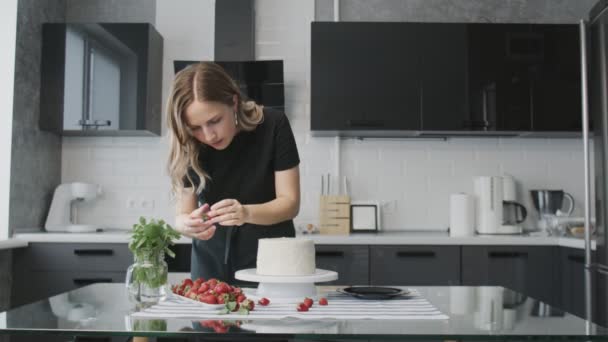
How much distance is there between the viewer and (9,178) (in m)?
3.59

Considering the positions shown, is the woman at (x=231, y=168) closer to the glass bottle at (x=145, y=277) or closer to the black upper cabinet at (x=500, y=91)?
the glass bottle at (x=145, y=277)

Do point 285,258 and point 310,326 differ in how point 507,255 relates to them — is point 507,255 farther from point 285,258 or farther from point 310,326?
point 310,326

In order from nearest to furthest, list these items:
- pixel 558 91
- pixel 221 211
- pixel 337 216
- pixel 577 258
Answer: pixel 221 211
pixel 577 258
pixel 558 91
pixel 337 216

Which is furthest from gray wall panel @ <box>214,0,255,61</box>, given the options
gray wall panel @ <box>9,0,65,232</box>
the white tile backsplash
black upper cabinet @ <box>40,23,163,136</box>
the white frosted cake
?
the white frosted cake

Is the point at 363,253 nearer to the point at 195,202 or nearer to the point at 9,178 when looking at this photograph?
the point at 195,202

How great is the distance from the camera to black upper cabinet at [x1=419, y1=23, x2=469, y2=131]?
150 inches

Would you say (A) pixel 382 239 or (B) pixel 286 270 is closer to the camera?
(B) pixel 286 270

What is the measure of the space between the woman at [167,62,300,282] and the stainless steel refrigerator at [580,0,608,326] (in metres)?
1.56

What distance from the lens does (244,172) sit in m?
2.21

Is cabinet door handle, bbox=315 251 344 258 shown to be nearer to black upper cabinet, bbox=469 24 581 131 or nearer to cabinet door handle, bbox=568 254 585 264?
black upper cabinet, bbox=469 24 581 131

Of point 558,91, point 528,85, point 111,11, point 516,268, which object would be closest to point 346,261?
point 516,268

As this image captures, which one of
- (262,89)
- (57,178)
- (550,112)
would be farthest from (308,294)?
(57,178)

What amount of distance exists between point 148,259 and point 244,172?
746 millimetres

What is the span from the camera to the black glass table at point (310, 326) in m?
1.15
